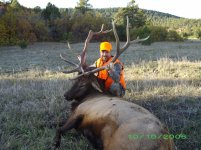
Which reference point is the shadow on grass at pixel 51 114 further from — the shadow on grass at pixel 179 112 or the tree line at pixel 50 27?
the tree line at pixel 50 27

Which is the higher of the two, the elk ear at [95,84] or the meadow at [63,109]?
the elk ear at [95,84]

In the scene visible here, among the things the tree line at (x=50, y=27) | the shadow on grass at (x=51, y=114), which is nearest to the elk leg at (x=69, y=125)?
the shadow on grass at (x=51, y=114)

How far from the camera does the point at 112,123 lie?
4.49 meters

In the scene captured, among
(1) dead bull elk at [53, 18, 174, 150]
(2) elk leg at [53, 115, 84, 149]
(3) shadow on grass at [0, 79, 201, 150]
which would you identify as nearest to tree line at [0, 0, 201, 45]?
(3) shadow on grass at [0, 79, 201, 150]

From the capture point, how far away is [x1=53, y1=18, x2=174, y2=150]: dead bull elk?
13.2 ft

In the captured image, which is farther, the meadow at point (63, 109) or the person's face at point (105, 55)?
the person's face at point (105, 55)

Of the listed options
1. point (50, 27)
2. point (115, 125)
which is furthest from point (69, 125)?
point (50, 27)

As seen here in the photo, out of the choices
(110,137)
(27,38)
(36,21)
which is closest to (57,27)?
(36,21)

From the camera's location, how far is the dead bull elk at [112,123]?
403 cm

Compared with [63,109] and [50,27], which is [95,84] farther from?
[50,27]

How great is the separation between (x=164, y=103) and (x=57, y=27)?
42.8 metres

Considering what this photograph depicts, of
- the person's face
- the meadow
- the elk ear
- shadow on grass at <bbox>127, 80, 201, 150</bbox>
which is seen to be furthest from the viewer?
the person's face

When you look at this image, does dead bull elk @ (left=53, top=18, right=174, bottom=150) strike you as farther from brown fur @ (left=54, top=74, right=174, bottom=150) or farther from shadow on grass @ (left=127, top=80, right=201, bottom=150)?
shadow on grass @ (left=127, top=80, right=201, bottom=150)

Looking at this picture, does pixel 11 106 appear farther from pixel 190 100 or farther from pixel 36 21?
pixel 36 21
